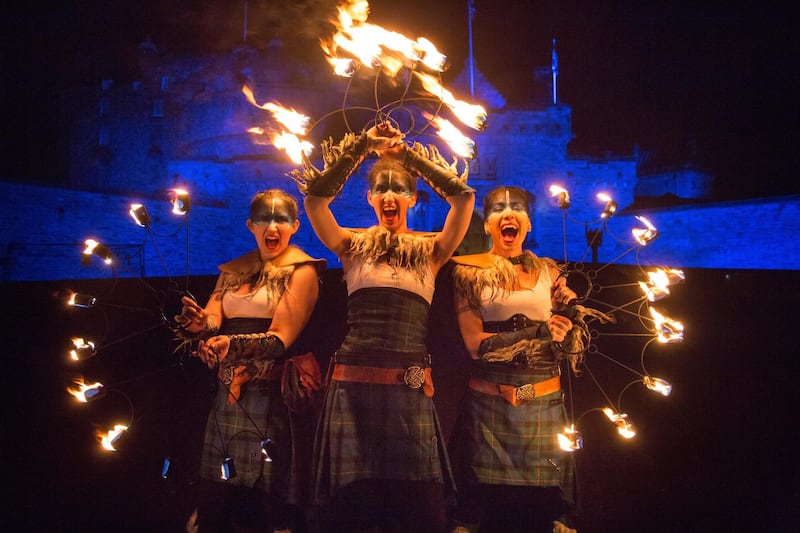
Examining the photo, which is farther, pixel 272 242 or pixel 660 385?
pixel 272 242

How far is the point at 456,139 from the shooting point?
3.42 m

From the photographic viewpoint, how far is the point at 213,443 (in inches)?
137

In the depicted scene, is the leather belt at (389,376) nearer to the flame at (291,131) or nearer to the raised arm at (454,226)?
the raised arm at (454,226)

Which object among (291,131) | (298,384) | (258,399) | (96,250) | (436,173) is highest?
(291,131)

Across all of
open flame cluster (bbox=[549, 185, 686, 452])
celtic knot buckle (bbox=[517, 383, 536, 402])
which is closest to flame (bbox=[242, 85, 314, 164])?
open flame cluster (bbox=[549, 185, 686, 452])

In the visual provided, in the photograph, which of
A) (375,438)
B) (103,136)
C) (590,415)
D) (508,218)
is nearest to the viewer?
(375,438)

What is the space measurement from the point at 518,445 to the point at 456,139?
78.1 inches

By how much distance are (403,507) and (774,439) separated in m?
3.22

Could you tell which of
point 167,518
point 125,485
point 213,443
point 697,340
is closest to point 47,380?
point 125,485

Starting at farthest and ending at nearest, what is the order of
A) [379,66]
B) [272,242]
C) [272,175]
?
[272,175] < [272,242] < [379,66]

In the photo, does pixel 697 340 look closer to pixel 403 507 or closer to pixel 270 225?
pixel 403 507

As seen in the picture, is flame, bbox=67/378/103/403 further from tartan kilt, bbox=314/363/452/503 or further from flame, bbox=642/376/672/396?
flame, bbox=642/376/672/396

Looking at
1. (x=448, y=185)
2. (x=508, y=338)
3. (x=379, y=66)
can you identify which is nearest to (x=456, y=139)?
(x=448, y=185)

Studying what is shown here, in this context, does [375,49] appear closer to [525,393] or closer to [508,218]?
[508,218]
